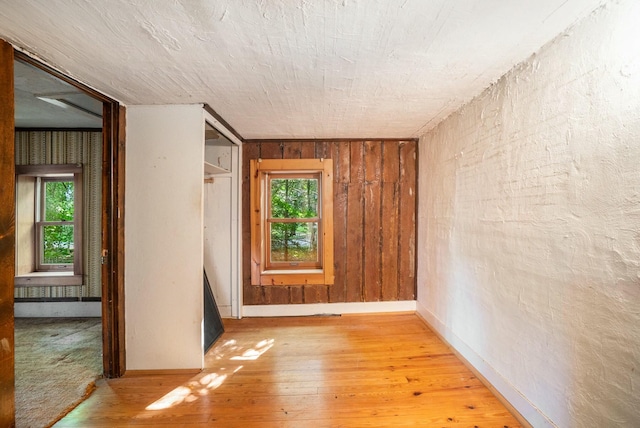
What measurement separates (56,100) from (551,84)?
365 centimetres

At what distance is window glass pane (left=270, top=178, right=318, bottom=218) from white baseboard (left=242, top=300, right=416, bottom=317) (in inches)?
44.3

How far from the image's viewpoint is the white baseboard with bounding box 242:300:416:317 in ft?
10.1

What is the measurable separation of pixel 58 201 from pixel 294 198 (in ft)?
9.65

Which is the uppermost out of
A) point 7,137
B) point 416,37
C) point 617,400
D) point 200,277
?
point 416,37

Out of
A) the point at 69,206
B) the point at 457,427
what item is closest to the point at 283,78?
the point at 457,427

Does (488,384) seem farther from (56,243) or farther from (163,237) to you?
(56,243)

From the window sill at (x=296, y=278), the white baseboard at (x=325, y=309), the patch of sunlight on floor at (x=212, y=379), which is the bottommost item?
the patch of sunlight on floor at (x=212, y=379)

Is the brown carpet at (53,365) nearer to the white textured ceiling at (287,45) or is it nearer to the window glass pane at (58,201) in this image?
the window glass pane at (58,201)

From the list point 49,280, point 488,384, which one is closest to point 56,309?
point 49,280

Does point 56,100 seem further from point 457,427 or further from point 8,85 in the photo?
point 457,427

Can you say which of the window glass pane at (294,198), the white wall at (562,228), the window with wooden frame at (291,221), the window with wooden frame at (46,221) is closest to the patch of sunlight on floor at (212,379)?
the window with wooden frame at (291,221)

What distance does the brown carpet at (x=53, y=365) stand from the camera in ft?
5.40

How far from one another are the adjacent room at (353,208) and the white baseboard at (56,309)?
0.13m

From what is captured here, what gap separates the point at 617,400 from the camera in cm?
105
